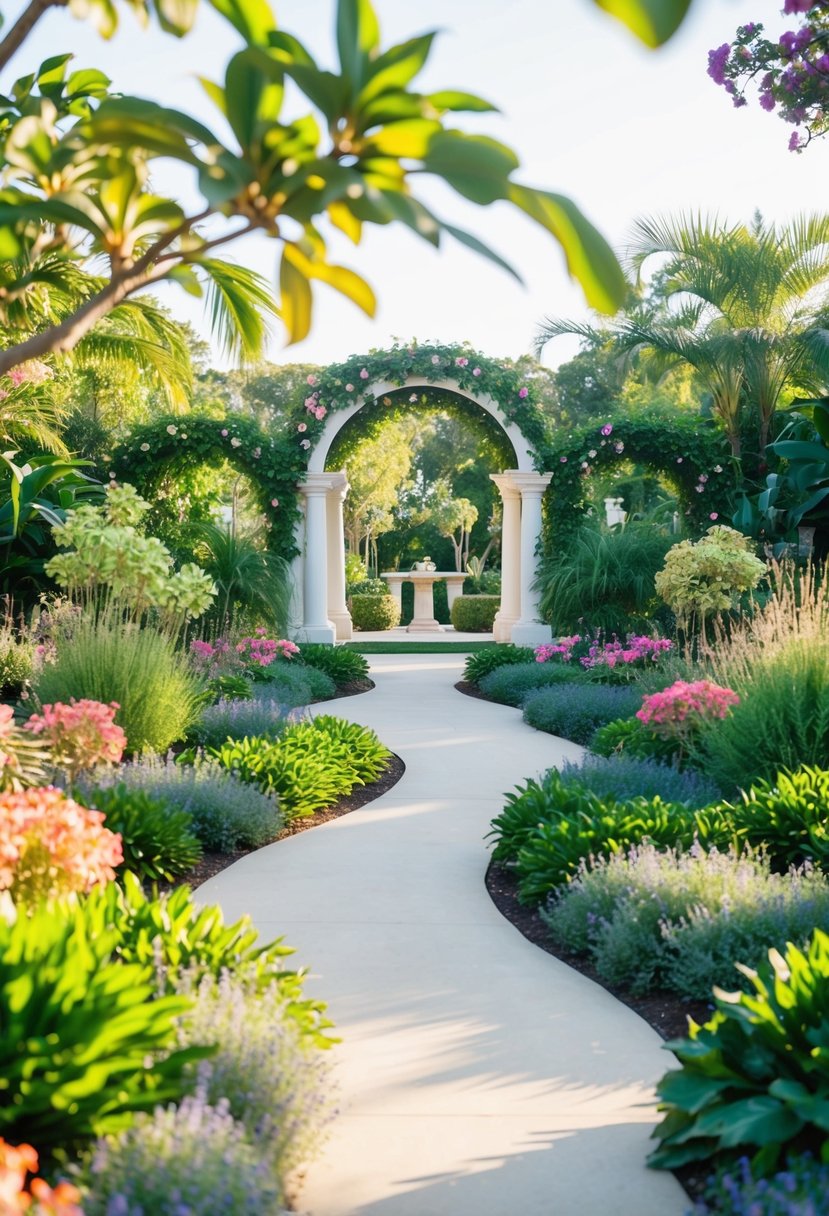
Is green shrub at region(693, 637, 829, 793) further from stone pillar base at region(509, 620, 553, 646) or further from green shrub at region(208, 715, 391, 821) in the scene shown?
stone pillar base at region(509, 620, 553, 646)

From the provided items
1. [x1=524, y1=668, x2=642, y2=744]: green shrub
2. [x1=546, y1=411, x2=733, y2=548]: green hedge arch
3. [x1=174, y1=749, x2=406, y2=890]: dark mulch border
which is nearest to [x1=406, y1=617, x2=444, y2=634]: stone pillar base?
[x1=546, y1=411, x2=733, y2=548]: green hedge arch

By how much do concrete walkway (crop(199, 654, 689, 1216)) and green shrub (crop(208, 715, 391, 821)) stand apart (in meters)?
0.26

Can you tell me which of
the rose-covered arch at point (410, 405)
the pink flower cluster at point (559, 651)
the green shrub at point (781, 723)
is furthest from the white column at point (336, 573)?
the green shrub at point (781, 723)

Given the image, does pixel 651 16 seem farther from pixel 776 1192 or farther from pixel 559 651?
pixel 559 651

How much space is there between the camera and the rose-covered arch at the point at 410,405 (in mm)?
14680

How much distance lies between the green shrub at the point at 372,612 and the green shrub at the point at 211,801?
17166 millimetres

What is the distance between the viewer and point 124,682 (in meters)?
6.34

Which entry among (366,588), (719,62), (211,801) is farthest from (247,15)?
(366,588)

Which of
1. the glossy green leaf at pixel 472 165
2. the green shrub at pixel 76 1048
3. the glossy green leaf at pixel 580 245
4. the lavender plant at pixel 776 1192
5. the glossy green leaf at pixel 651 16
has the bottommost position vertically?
the lavender plant at pixel 776 1192

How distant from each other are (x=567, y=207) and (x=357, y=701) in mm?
10319

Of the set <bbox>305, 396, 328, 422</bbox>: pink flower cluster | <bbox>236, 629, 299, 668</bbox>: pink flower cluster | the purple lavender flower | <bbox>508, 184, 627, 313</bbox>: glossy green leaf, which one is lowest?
<bbox>236, 629, 299, 668</bbox>: pink flower cluster

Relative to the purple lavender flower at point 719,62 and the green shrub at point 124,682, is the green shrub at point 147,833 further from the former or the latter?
the purple lavender flower at point 719,62

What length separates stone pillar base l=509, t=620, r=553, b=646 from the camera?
14.7m

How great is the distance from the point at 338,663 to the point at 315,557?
2.74 meters
